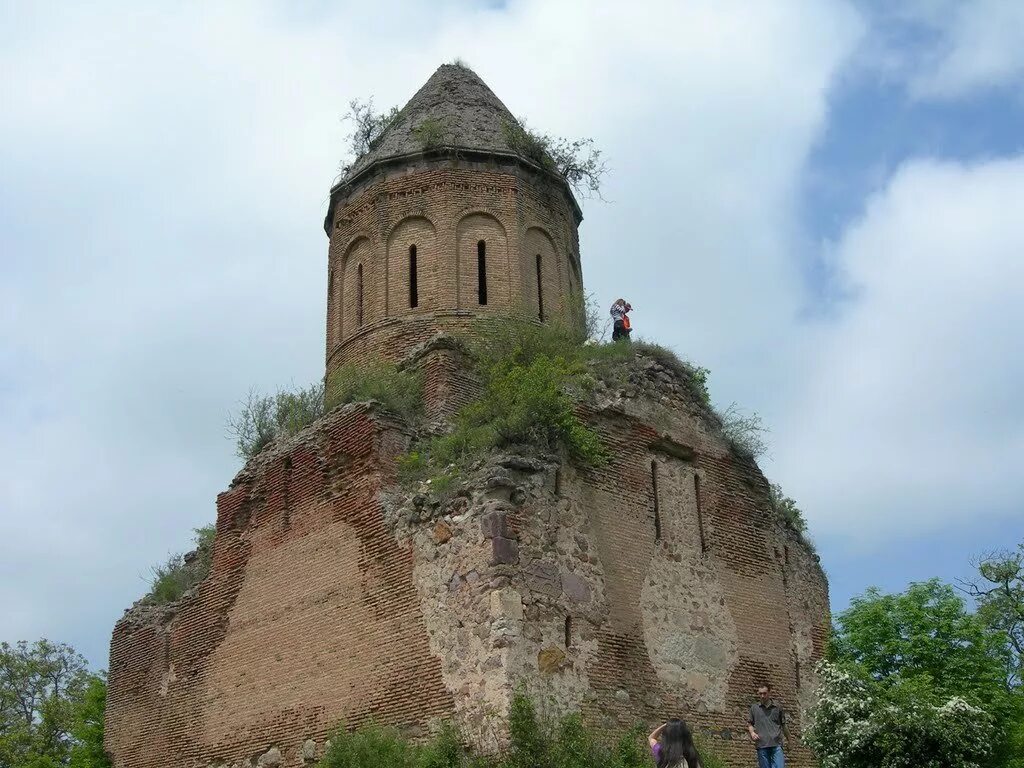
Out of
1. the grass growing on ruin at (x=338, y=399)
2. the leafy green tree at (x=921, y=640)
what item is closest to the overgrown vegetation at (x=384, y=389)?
the grass growing on ruin at (x=338, y=399)

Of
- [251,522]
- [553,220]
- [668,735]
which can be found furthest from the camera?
[553,220]

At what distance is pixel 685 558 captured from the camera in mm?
12547

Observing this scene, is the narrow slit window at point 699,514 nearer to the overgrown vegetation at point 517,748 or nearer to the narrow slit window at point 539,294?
the overgrown vegetation at point 517,748

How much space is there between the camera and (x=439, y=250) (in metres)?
15.2

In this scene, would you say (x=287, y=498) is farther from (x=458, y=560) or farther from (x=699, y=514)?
(x=699, y=514)

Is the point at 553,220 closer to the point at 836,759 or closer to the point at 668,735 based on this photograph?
the point at 836,759

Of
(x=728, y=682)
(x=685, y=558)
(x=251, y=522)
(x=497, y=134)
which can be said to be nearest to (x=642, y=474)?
(x=685, y=558)

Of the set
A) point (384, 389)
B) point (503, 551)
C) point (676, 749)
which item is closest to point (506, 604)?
point (503, 551)

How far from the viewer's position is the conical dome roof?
1608 centimetres

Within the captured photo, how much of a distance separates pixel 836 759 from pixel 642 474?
146 inches

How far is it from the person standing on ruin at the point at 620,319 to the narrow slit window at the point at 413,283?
2.72m

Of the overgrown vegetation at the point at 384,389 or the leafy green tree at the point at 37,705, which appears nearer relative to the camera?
the overgrown vegetation at the point at 384,389

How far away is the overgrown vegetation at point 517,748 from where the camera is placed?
30.9 feet

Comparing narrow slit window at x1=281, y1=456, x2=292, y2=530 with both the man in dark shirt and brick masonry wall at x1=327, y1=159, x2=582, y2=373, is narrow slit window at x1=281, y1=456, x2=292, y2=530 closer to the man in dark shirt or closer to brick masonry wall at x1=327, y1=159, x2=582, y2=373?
brick masonry wall at x1=327, y1=159, x2=582, y2=373
